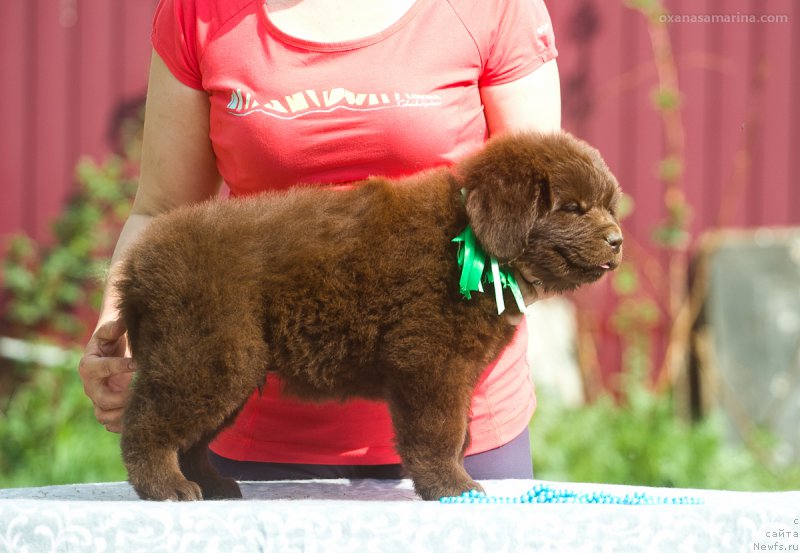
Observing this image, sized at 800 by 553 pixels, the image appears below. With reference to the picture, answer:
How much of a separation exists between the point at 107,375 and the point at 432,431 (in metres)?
0.90

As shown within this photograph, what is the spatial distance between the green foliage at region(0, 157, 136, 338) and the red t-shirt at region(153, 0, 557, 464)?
4.14 m

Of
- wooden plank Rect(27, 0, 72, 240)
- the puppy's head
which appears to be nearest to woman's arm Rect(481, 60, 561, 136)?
the puppy's head

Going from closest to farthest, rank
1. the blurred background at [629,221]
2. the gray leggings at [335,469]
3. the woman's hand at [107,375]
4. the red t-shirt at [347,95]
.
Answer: the woman's hand at [107,375] < the red t-shirt at [347,95] < the gray leggings at [335,469] < the blurred background at [629,221]

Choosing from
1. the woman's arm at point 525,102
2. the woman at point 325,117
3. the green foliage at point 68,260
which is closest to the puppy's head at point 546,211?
the woman at point 325,117

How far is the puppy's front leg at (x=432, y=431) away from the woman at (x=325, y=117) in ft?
1.09

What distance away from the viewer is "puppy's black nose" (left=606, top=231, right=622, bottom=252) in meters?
2.21

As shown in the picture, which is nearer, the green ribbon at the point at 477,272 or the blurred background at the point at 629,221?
the green ribbon at the point at 477,272

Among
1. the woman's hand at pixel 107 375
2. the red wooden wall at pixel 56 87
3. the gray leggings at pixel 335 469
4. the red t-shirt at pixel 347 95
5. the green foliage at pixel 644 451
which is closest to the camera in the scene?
the woman's hand at pixel 107 375

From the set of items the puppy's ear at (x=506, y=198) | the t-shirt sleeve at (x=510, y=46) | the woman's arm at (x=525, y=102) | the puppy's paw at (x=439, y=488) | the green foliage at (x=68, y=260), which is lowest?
the green foliage at (x=68, y=260)

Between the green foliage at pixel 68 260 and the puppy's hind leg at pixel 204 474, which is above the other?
the puppy's hind leg at pixel 204 474

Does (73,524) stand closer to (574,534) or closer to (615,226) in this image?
(574,534)

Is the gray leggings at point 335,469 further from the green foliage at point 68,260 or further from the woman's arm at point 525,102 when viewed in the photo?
the green foliage at point 68,260

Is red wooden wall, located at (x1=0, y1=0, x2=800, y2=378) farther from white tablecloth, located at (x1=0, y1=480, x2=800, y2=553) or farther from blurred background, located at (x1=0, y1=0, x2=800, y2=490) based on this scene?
white tablecloth, located at (x1=0, y1=480, x2=800, y2=553)

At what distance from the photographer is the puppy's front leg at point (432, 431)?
2189 millimetres
